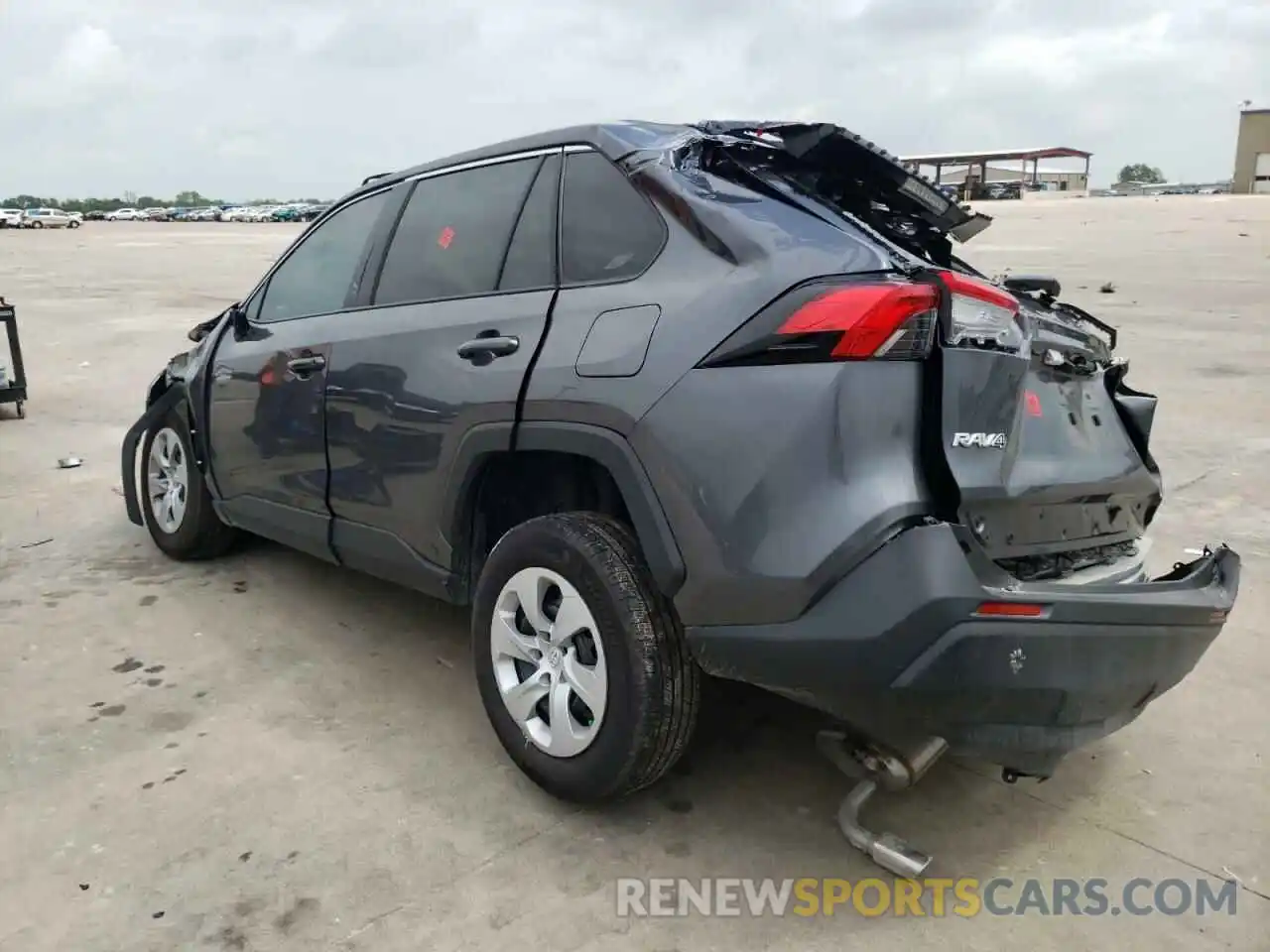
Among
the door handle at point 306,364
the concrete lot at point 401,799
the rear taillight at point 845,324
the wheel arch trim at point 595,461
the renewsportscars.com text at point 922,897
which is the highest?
the rear taillight at point 845,324

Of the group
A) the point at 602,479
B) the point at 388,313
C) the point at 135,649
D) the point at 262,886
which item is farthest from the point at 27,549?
the point at 602,479

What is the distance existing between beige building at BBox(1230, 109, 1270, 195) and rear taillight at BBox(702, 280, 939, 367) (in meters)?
86.3

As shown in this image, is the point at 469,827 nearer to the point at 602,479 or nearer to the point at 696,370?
the point at 602,479

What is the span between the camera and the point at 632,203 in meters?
2.82

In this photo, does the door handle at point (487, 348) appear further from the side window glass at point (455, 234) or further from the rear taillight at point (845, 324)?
the rear taillight at point (845, 324)

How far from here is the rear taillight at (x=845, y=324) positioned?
2318 mm

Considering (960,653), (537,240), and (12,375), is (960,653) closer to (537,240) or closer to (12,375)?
(537,240)

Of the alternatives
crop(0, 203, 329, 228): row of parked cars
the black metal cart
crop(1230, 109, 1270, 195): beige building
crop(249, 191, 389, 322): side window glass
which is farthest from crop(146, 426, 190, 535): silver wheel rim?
crop(1230, 109, 1270, 195): beige building

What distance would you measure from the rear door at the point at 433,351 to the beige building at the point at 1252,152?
8593cm

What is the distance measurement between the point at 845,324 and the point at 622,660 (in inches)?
38.5

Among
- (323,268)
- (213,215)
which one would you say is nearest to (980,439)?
(323,268)

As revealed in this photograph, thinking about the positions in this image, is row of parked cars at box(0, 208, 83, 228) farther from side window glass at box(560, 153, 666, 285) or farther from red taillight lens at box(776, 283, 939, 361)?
red taillight lens at box(776, 283, 939, 361)

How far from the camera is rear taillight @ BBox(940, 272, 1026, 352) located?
2420 millimetres

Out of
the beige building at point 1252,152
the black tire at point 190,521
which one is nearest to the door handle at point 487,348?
the black tire at point 190,521
